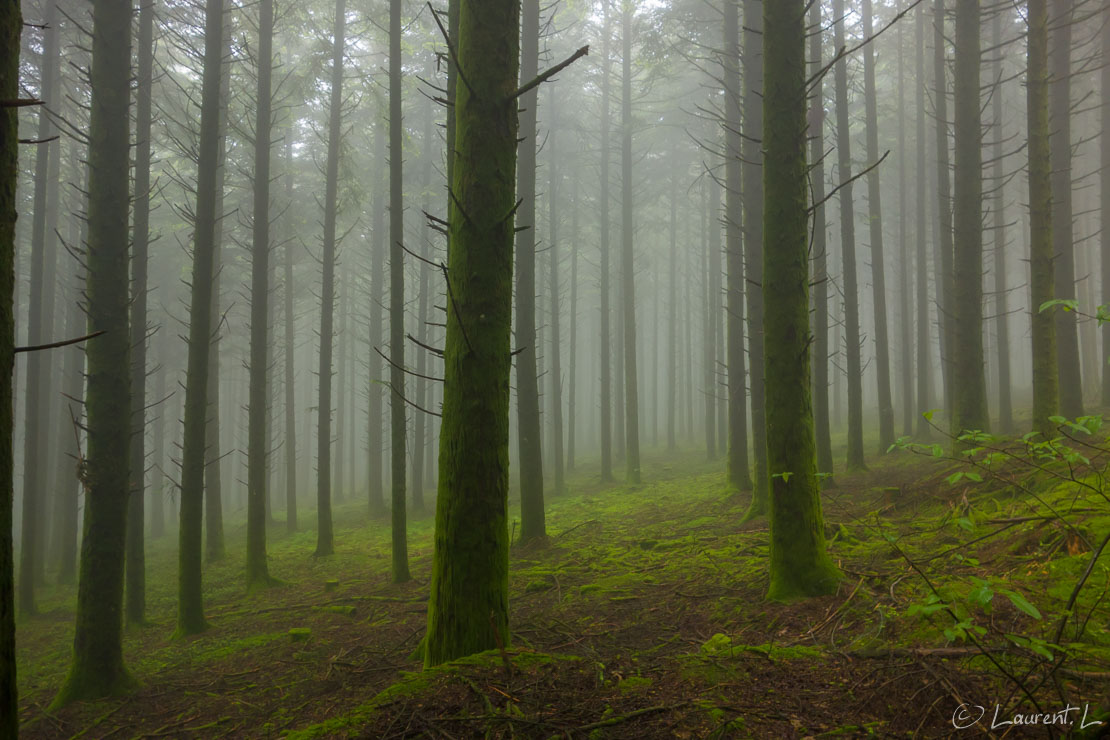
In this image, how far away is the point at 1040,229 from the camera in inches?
332

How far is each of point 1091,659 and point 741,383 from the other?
9.55 metres

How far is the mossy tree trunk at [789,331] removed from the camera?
201 inches

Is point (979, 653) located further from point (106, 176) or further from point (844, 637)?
point (106, 176)

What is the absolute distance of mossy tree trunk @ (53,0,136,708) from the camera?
20.6 feet

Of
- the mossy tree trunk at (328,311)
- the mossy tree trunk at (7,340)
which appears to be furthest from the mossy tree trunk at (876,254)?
the mossy tree trunk at (7,340)

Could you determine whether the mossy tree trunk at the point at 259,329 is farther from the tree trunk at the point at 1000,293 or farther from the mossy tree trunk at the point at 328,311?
the tree trunk at the point at 1000,293

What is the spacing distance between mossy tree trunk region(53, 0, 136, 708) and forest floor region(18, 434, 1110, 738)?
56cm

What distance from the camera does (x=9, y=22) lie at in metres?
2.40

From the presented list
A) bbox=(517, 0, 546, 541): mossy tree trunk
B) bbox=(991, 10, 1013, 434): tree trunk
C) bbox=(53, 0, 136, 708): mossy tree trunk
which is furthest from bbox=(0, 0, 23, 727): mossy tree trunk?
bbox=(991, 10, 1013, 434): tree trunk

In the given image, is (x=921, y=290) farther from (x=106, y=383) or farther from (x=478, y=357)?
(x=106, y=383)

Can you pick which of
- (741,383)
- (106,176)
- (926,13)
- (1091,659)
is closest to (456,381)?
(1091,659)

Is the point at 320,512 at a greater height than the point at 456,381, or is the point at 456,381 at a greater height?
the point at 456,381

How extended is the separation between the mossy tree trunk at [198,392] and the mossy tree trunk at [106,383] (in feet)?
5.60

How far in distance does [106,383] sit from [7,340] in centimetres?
525
